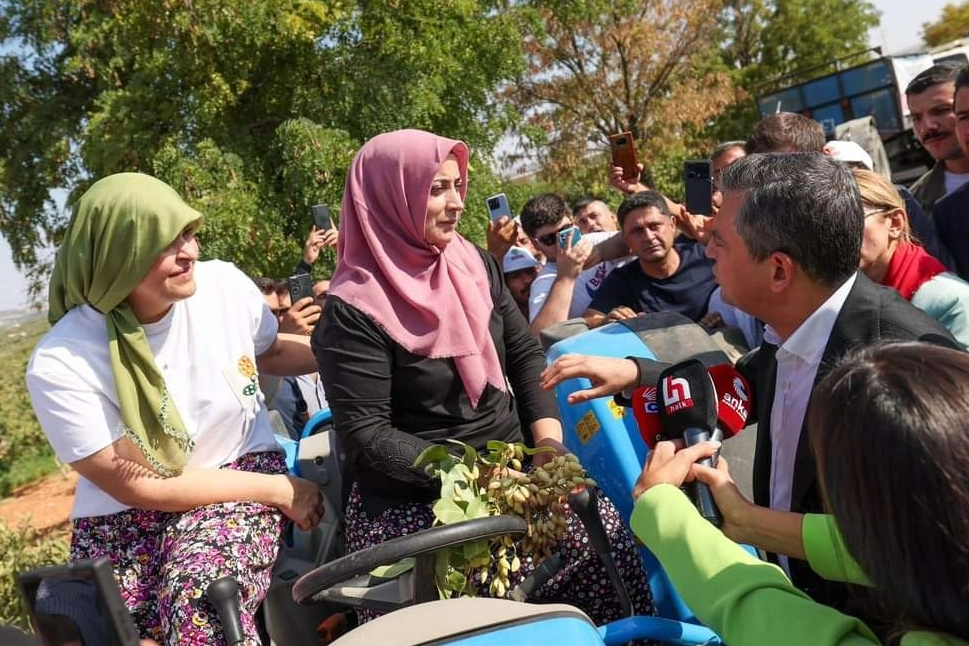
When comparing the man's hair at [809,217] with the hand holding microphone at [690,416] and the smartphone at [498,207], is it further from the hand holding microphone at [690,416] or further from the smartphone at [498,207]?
the smartphone at [498,207]

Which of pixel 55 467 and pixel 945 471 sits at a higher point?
pixel 945 471

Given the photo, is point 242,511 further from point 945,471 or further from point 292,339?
point 945,471

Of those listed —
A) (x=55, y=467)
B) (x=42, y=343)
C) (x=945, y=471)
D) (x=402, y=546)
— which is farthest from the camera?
(x=55, y=467)

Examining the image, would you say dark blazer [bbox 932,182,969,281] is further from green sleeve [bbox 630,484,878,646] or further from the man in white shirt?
green sleeve [bbox 630,484,878,646]

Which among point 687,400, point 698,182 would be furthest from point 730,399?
point 698,182

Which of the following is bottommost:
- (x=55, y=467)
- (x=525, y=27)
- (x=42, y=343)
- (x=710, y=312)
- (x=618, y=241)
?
(x=55, y=467)

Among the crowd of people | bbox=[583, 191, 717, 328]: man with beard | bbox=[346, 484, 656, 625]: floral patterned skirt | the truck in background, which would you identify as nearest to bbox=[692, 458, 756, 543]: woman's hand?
the crowd of people

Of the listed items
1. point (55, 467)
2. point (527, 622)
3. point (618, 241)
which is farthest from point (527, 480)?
point (55, 467)

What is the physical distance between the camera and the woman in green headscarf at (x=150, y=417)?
236 centimetres

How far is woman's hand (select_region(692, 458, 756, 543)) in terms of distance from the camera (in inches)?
66.5

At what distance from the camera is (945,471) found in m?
1.19

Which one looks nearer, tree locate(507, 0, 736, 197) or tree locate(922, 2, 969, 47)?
tree locate(507, 0, 736, 197)

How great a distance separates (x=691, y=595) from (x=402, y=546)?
1.91 ft

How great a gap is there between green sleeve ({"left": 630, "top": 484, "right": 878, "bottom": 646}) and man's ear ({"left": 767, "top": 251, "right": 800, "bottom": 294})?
0.56m
